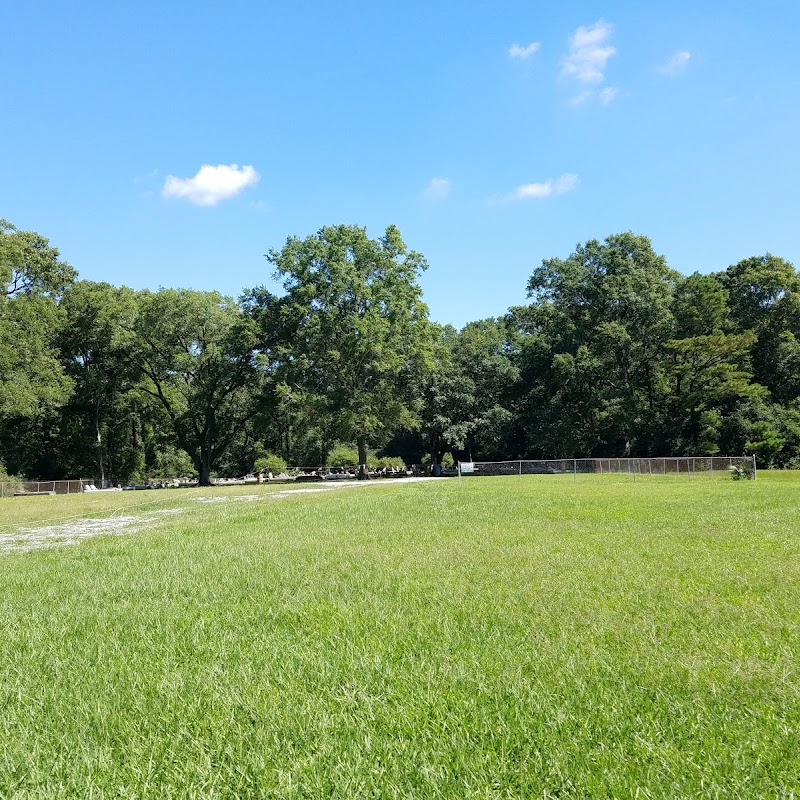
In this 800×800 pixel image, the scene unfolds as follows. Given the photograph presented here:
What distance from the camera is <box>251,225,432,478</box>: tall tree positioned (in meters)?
45.3

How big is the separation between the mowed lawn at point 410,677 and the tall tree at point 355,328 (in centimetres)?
3710

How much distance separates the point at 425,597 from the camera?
5.93 m

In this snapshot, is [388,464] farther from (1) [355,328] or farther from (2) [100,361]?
(2) [100,361]

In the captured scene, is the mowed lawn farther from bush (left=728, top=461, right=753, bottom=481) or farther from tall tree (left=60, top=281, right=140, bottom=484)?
tall tree (left=60, top=281, right=140, bottom=484)

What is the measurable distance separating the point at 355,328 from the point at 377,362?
9.71 feet

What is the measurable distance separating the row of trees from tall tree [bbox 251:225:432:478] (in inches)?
6.3

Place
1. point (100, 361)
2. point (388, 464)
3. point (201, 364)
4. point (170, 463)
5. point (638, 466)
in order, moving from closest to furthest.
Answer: point (638, 466) < point (201, 364) < point (100, 361) < point (388, 464) < point (170, 463)

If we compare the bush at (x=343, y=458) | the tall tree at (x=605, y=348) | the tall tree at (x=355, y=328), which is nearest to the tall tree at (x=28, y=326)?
the tall tree at (x=355, y=328)

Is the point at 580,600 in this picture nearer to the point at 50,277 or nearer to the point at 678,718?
the point at 678,718

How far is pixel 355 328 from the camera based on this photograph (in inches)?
1799

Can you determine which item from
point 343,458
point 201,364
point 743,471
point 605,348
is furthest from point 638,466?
point 201,364

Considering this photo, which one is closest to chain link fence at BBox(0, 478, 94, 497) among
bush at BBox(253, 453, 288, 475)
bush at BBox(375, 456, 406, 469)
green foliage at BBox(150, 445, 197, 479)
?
bush at BBox(253, 453, 288, 475)

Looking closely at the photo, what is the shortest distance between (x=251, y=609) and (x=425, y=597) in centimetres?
162

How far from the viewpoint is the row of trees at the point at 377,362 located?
44.1 metres
